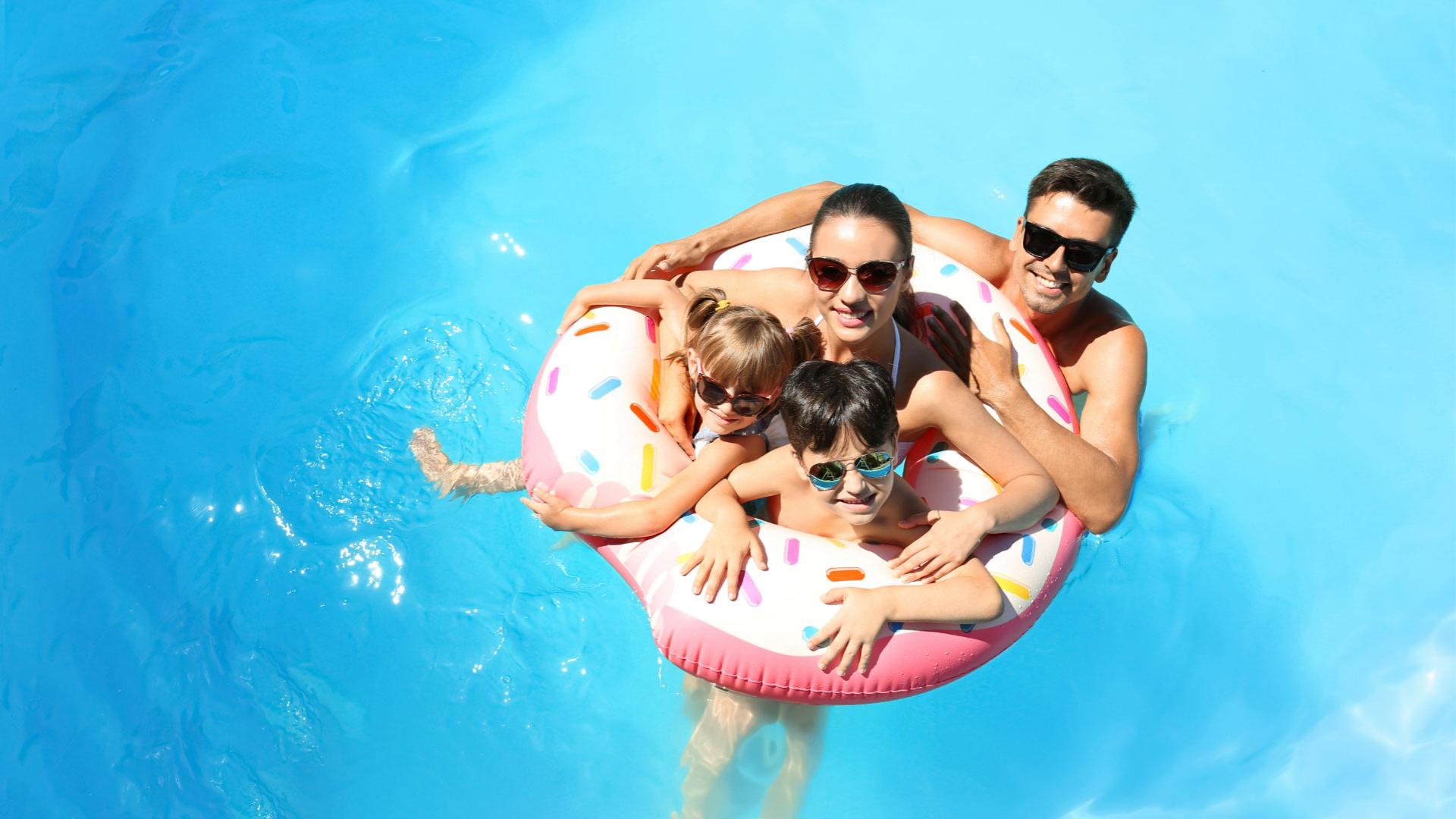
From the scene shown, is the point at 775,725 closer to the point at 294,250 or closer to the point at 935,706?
Result: the point at 935,706

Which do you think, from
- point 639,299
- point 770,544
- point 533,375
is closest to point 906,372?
point 770,544

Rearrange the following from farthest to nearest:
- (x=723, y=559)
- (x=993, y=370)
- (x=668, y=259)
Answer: (x=668, y=259) → (x=993, y=370) → (x=723, y=559)

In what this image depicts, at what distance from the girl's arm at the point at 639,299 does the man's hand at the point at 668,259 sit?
0.15 m

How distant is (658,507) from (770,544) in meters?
0.35

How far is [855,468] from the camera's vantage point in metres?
2.93

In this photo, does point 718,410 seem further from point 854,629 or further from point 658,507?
point 854,629

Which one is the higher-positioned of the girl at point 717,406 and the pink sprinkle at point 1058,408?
the pink sprinkle at point 1058,408

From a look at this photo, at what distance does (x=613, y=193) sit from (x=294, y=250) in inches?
65.6

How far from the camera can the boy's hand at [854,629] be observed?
9.75 feet

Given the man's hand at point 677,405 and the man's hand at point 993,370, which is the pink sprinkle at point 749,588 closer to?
the man's hand at point 677,405

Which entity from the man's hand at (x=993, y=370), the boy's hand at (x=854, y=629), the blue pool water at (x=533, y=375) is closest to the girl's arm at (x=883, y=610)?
the boy's hand at (x=854, y=629)

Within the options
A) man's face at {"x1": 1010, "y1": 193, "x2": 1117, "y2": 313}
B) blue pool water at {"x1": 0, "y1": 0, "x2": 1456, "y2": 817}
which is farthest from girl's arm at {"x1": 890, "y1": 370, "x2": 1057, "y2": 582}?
blue pool water at {"x1": 0, "y1": 0, "x2": 1456, "y2": 817}

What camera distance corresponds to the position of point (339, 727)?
4.29 metres

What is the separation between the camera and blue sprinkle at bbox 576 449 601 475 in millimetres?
3352
